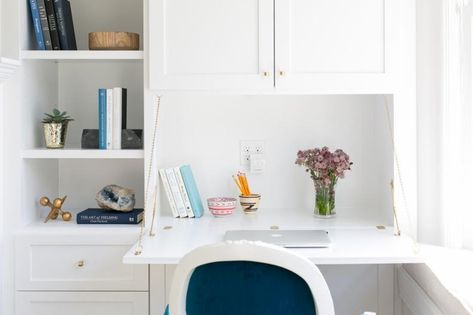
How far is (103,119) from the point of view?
7.75ft

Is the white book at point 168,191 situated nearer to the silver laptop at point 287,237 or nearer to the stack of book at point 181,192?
the stack of book at point 181,192

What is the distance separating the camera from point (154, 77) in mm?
2271

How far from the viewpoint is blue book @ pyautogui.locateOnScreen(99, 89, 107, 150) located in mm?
2357

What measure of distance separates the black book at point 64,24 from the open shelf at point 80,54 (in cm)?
6

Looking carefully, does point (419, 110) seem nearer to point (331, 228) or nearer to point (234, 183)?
point (331, 228)

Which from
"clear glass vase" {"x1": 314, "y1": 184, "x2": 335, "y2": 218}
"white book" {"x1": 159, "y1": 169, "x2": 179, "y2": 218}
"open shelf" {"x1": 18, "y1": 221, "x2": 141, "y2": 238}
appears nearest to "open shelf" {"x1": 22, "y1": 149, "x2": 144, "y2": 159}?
"white book" {"x1": 159, "y1": 169, "x2": 179, "y2": 218}

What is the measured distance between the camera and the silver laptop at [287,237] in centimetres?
200

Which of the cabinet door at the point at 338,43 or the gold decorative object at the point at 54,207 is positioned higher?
the cabinet door at the point at 338,43

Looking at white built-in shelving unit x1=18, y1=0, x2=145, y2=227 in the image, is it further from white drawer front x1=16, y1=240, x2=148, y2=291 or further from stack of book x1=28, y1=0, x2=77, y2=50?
white drawer front x1=16, y1=240, x2=148, y2=291

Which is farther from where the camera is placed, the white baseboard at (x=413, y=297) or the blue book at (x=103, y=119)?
the blue book at (x=103, y=119)

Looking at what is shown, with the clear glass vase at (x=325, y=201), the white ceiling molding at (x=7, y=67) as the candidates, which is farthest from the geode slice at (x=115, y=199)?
the clear glass vase at (x=325, y=201)

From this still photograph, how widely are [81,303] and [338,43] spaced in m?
1.36

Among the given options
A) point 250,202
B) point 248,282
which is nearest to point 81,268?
point 250,202

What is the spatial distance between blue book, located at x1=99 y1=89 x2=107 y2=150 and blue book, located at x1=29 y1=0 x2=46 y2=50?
287 mm
